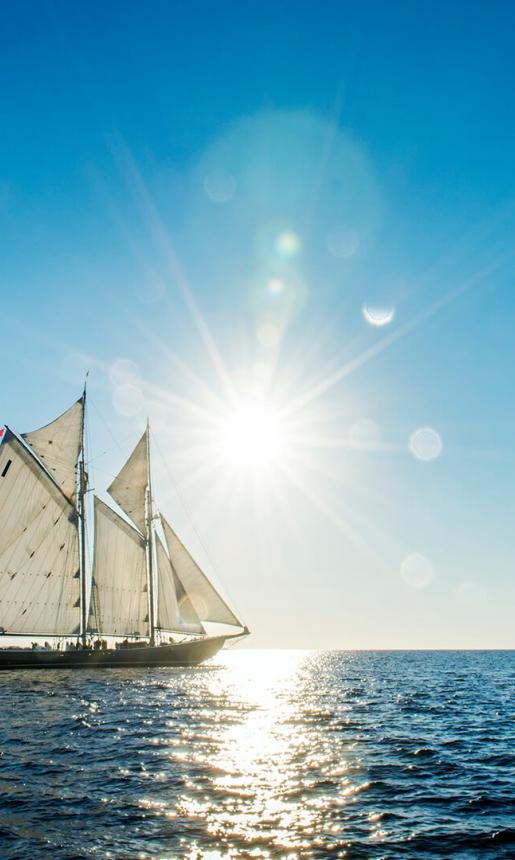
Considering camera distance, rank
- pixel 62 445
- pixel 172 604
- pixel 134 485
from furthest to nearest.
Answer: pixel 134 485 → pixel 62 445 → pixel 172 604

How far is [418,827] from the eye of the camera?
14.6m

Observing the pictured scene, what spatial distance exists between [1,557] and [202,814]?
5466 centimetres

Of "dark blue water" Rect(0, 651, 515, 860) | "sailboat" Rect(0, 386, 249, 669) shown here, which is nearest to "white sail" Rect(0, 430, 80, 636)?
"sailboat" Rect(0, 386, 249, 669)

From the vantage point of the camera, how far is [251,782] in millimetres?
18172

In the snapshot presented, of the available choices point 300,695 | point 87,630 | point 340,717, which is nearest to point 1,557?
point 87,630

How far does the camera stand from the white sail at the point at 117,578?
71125 mm

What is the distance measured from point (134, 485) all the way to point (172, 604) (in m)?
18.5

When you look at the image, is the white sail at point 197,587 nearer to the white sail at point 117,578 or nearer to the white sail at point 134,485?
the white sail at point 117,578

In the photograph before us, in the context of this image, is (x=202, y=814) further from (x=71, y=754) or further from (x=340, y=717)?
(x=340, y=717)

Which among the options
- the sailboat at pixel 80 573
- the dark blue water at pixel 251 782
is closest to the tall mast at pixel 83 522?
the sailboat at pixel 80 573

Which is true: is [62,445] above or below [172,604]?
above

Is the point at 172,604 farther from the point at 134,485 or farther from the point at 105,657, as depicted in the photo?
the point at 134,485

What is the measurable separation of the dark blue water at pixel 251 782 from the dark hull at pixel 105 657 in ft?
106

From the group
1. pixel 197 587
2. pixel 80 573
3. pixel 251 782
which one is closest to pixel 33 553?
pixel 80 573
